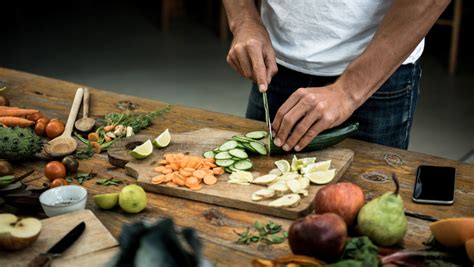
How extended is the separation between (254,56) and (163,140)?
0.42 meters

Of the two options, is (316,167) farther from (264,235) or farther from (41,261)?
(41,261)

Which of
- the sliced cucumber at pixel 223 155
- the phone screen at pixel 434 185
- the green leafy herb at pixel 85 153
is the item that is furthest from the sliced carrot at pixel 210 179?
the phone screen at pixel 434 185

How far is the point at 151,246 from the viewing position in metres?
1.48

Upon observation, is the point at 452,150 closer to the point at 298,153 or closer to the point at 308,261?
the point at 298,153

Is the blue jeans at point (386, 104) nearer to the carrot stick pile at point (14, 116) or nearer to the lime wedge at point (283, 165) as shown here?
the lime wedge at point (283, 165)

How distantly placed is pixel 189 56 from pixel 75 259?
5.72 meters

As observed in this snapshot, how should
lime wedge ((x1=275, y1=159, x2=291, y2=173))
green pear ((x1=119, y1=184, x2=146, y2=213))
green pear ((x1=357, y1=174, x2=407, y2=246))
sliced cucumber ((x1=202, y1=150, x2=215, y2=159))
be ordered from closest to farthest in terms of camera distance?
green pear ((x1=357, y1=174, x2=407, y2=246)), green pear ((x1=119, y1=184, x2=146, y2=213)), lime wedge ((x1=275, y1=159, x2=291, y2=173)), sliced cucumber ((x1=202, y1=150, x2=215, y2=159))

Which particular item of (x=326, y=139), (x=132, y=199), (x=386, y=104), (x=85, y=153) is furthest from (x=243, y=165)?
(x=386, y=104)

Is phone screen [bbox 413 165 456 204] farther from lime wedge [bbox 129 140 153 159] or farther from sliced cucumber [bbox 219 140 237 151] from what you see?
lime wedge [bbox 129 140 153 159]

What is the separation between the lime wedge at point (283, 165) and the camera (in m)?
2.24

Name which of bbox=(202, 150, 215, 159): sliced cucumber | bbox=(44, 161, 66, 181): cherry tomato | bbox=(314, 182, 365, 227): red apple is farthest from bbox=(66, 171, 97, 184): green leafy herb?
bbox=(314, 182, 365, 227): red apple

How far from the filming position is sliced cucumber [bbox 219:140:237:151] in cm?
235

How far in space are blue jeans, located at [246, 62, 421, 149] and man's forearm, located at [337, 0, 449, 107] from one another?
26cm

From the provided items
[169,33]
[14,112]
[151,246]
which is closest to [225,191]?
[151,246]
